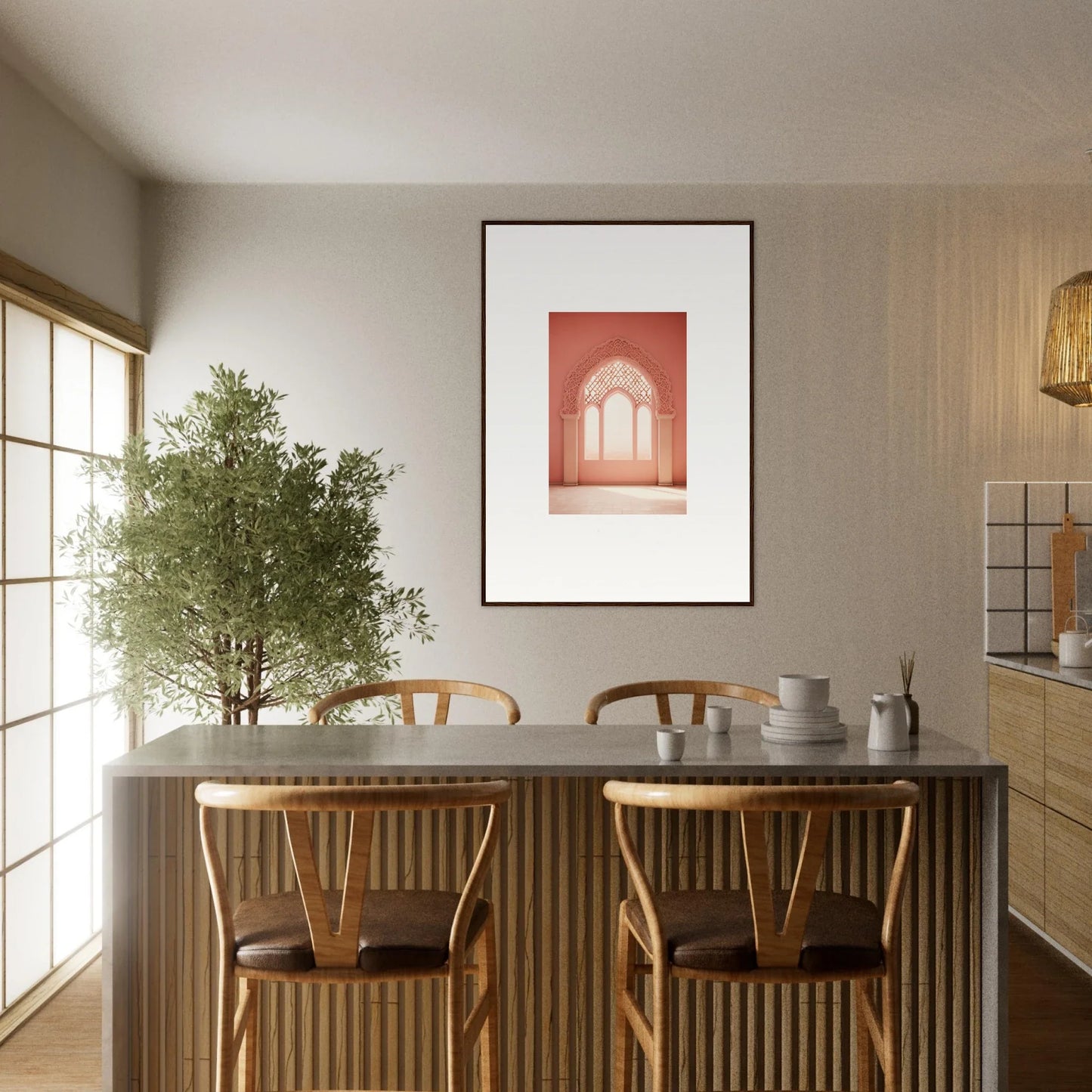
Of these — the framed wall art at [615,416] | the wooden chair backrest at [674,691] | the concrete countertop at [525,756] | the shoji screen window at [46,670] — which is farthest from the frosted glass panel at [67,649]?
the wooden chair backrest at [674,691]

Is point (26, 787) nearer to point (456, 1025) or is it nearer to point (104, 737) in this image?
point (104, 737)

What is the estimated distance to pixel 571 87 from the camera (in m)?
3.37

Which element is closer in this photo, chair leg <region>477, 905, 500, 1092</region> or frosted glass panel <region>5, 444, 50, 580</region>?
chair leg <region>477, 905, 500, 1092</region>

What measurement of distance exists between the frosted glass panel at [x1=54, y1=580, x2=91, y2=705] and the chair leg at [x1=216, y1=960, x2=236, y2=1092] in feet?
6.45

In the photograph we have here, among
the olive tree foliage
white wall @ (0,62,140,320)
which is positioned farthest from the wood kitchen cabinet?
white wall @ (0,62,140,320)

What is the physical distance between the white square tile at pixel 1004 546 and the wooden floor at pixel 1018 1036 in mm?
1456

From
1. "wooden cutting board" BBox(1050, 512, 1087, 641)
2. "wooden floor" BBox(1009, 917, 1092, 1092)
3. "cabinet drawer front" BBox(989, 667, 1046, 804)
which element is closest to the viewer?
"wooden floor" BBox(1009, 917, 1092, 1092)

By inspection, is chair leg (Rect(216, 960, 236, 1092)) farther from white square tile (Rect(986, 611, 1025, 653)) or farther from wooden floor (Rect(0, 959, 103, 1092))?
white square tile (Rect(986, 611, 1025, 653))

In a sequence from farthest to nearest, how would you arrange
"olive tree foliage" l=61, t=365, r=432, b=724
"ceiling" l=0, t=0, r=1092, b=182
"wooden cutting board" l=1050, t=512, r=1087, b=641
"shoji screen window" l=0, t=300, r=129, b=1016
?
"wooden cutting board" l=1050, t=512, r=1087, b=641
"shoji screen window" l=0, t=300, r=129, b=1016
"olive tree foliage" l=61, t=365, r=432, b=724
"ceiling" l=0, t=0, r=1092, b=182

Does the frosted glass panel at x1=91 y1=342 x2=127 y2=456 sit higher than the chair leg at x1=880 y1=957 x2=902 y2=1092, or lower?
higher

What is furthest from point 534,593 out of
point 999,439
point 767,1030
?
point 767,1030

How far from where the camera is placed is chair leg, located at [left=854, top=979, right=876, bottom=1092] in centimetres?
207

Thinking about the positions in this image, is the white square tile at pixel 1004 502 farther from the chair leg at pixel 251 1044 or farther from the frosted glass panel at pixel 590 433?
the chair leg at pixel 251 1044

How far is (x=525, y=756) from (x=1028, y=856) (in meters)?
2.38
